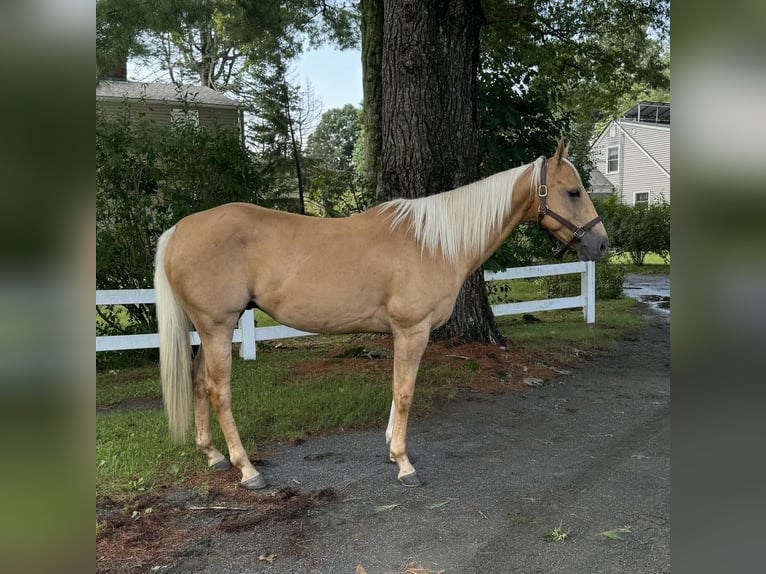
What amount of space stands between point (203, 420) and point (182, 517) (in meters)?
0.78

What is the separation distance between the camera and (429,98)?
6.03 m

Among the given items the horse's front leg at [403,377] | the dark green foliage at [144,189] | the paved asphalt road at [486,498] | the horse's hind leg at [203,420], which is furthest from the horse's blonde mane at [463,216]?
the dark green foliage at [144,189]

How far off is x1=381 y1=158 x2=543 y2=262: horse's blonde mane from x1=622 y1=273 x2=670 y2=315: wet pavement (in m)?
8.07

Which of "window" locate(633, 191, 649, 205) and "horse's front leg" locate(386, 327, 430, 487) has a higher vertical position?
"window" locate(633, 191, 649, 205)

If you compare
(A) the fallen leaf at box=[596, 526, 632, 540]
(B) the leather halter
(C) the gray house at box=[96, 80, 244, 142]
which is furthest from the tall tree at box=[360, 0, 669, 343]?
(C) the gray house at box=[96, 80, 244, 142]

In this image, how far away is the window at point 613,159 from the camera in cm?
2863

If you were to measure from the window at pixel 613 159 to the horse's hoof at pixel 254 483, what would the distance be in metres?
29.3

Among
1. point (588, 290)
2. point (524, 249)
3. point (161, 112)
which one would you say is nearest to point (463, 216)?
point (524, 249)

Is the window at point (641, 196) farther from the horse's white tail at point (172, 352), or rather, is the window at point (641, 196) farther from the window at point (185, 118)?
the horse's white tail at point (172, 352)

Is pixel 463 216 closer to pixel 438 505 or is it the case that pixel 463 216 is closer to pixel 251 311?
pixel 438 505

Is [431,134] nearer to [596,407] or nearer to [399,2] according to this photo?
[399,2]

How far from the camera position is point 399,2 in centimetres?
571

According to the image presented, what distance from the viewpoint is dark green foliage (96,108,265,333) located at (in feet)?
20.1

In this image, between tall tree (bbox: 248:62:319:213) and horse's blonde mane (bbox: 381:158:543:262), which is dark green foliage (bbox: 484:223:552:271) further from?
horse's blonde mane (bbox: 381:158:543:262)
